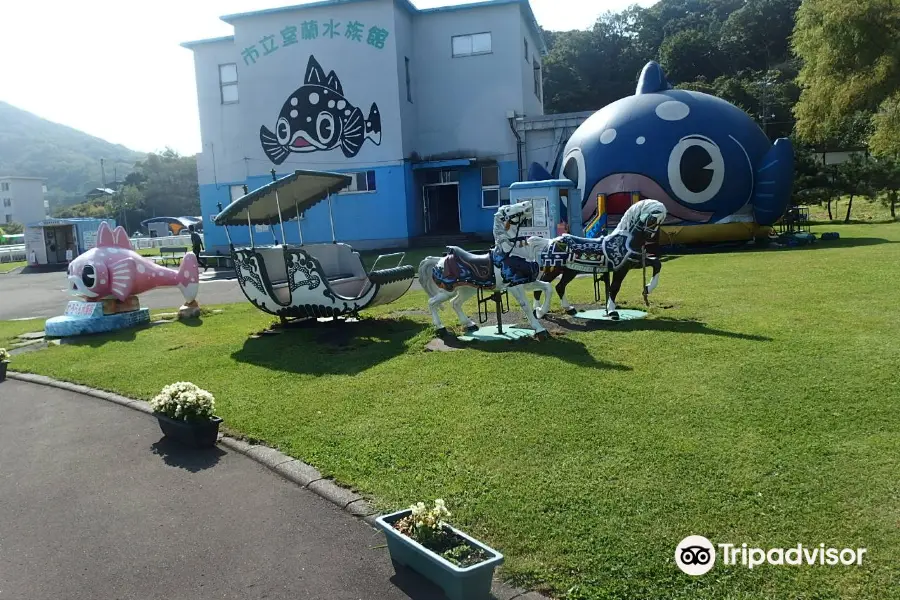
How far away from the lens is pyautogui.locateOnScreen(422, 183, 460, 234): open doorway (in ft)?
101

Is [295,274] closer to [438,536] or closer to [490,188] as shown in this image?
[438,536]

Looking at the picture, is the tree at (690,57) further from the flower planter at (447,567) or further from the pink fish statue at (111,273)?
the flower planter at (447,567)

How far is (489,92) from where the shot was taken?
28.6 metres

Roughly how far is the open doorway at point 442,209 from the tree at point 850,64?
14296 mm

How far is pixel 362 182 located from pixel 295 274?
18851 mm

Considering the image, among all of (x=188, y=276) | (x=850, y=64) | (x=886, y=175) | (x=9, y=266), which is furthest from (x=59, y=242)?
(x=886, y=175)

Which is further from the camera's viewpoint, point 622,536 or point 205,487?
point 205,487

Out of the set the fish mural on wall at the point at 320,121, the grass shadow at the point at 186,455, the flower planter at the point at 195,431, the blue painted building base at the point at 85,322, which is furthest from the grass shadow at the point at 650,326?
the fish mural on wall at the point at 320,121

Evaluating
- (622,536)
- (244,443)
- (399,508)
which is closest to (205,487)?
(244,443)

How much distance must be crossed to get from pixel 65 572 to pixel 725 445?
440cm

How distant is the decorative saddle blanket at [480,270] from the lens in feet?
29.5

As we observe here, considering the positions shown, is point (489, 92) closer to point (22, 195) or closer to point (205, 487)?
point (205, 487)

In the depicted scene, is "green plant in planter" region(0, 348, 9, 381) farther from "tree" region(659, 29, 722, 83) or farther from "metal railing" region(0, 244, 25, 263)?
"tree" region(659, 29, 722, 83)

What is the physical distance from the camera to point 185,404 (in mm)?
6062
